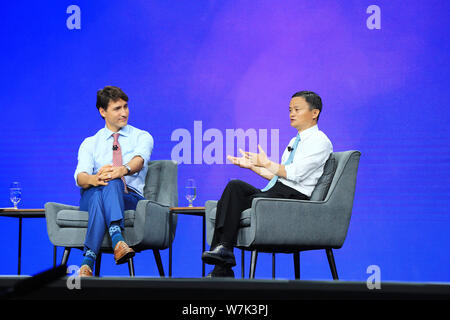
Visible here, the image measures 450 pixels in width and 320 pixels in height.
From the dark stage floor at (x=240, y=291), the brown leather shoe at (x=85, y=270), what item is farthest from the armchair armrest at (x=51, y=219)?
the dark stage floor at (x=240, y=291)

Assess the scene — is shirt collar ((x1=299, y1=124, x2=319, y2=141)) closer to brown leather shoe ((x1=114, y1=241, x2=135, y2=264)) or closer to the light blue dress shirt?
the light blue dress shirt

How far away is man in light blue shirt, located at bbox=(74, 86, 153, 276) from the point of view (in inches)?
146

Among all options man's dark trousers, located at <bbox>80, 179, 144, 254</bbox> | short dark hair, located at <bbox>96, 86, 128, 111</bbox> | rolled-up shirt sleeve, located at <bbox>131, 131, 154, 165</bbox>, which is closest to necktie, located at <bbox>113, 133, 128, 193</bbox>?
rolled-up shirt sleeve, located at <bbox>131, 131, 154, 165</bbox>

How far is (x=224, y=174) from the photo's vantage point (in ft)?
17.1

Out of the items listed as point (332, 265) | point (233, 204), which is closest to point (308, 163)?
point (233, 204)

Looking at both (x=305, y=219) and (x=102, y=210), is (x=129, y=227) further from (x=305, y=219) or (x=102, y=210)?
(x=305, y=219)

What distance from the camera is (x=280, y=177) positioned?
3.90 metres

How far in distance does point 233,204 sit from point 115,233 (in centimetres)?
70

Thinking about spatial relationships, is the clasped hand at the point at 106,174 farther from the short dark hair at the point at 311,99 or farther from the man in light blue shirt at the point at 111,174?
the short dark hair at the point at 311,99

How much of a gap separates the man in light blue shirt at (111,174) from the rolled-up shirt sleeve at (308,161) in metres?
1.02

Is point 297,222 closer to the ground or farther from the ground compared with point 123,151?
closer to the ground

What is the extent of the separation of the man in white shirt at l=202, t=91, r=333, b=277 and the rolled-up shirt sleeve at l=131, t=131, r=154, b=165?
77 cm

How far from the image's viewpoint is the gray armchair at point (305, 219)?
3531 mm
